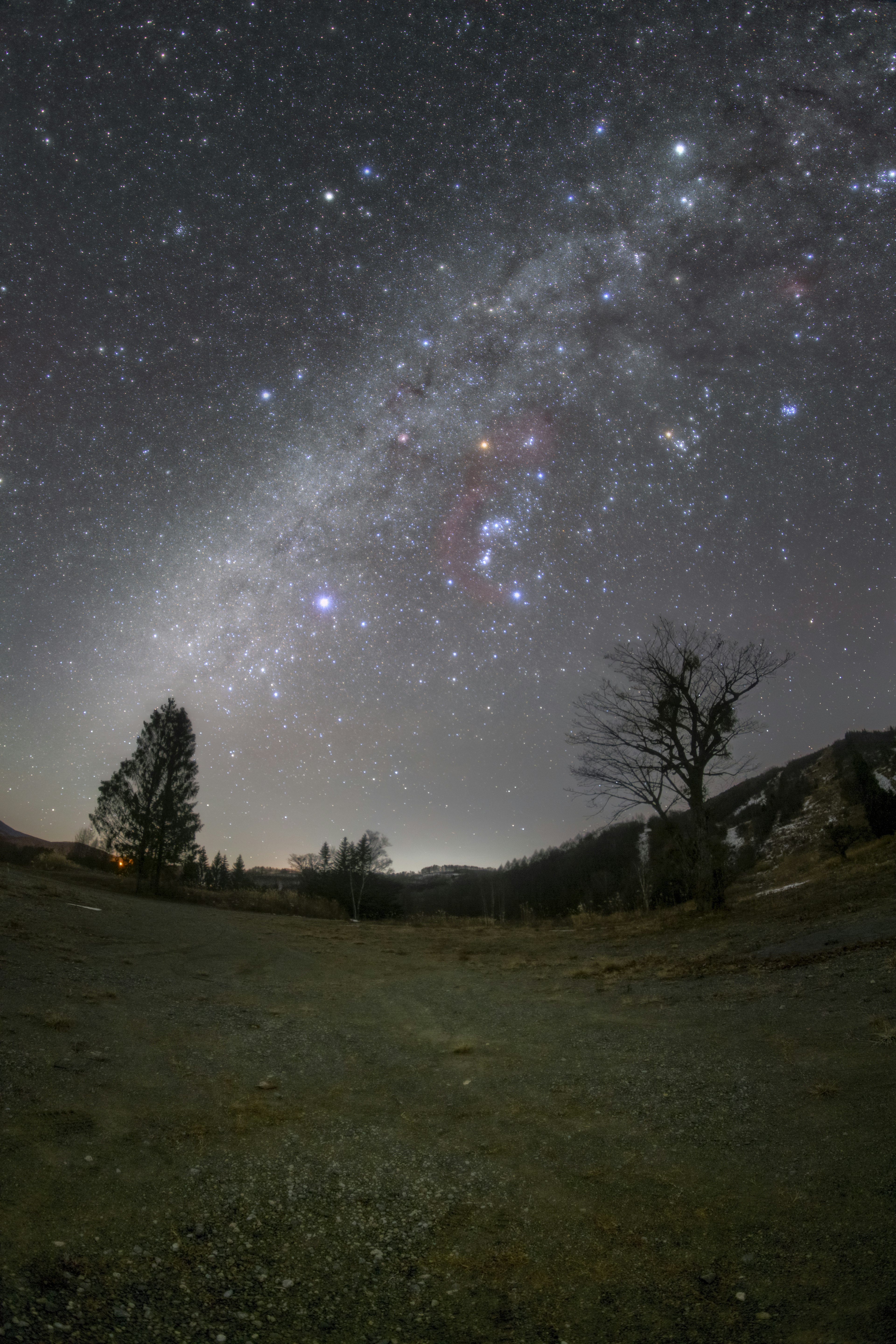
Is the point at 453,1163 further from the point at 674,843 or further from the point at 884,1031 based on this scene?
the point at 674,843

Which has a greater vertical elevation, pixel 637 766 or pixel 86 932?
pixel 637 766

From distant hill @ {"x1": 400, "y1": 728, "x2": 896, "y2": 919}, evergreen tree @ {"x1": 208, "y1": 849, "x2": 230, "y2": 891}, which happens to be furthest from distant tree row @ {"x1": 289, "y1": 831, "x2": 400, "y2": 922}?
evergreen tree @ {"x1": 208, "y1": 849, "x2": 230, "y2": 891}

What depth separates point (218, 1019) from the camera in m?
6.72

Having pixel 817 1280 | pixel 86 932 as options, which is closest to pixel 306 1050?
pixel 817 1280

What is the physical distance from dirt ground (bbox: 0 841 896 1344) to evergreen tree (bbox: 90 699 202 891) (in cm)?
2305

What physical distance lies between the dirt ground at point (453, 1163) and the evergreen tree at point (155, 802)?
23.1 metres

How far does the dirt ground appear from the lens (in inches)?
95.7

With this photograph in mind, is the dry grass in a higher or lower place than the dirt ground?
higher

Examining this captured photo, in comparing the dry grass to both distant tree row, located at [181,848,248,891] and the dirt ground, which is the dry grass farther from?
distant tree row, located at [181,848,248,891]

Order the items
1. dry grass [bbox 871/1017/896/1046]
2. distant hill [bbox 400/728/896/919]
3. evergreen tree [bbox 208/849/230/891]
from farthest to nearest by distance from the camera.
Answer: evergreen tree [bbox 208/849/230/891] < distant hill [bbox 400/728/896/919] < dry grass [bbox 871/1017/896/1046]

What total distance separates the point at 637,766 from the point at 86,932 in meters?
15.4

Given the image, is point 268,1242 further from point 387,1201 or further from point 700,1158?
point 700,1158

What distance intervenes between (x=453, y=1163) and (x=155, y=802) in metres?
30.2

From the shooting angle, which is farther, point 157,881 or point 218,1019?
point 157,881
